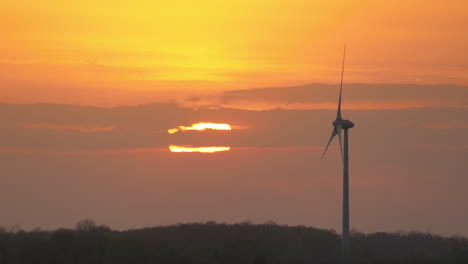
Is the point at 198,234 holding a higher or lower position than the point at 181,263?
higher

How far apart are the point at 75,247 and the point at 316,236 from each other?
44.2m

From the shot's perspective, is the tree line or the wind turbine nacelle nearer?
the wind turbine nacelle

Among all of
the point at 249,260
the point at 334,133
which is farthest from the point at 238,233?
the point at 334,133

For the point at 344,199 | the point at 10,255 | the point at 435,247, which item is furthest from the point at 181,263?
the point at 435,247

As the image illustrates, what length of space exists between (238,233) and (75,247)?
4069cm

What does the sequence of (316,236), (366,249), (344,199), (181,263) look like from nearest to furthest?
(344,199)
(181,263)
(366,249)
(316,236)

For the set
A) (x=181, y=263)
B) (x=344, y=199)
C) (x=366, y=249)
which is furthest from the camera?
(x=366, y=249)

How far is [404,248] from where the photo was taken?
156m

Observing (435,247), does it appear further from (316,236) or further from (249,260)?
(249,260)

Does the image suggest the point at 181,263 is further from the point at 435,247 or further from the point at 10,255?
the point at 435,247

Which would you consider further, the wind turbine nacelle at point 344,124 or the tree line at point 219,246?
the tree line at point 219,246

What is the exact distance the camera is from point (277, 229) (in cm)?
17250

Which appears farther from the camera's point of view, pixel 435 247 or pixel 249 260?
pixel 435 247

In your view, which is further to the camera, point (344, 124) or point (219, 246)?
point (219, 246)
